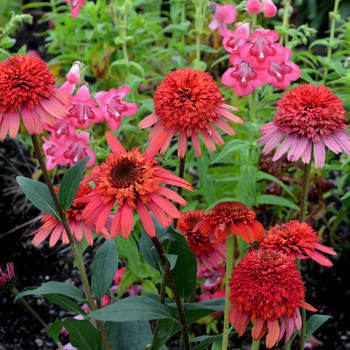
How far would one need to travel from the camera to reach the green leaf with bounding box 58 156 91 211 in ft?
3.43

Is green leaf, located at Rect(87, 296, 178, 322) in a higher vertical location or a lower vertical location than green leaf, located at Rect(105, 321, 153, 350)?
higher

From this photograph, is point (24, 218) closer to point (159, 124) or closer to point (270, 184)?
point (270, 184)

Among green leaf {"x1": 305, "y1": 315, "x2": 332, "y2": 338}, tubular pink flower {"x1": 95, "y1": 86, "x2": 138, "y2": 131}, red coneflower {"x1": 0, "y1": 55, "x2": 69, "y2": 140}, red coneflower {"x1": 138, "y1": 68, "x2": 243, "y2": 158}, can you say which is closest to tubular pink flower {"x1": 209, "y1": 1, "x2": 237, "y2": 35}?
tubular pink flower {"x1": 95, "y1": 86, "x2": 138, "y2": 131}

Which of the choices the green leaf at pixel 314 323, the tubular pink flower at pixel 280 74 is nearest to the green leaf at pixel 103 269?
the green leaf at pixel 314 323

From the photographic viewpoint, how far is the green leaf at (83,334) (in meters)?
1.12

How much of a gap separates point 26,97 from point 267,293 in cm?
67

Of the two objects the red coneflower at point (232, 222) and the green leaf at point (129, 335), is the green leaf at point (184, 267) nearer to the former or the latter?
the red coneflower at point (232, 222)

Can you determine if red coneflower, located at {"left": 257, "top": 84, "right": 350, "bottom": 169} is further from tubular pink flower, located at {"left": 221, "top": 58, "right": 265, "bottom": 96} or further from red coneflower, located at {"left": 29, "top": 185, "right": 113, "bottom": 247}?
red coneflower, located at {"left": 29, "top": 185, "right": 113, "bottom": 247}

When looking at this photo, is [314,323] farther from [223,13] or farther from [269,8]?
[223,13]

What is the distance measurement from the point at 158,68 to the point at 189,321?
1.98m

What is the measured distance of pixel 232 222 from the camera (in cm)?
99

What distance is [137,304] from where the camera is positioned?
3.32 ft

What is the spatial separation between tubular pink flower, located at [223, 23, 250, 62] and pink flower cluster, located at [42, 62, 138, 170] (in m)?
0.40

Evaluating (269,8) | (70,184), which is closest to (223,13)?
(269,8)
